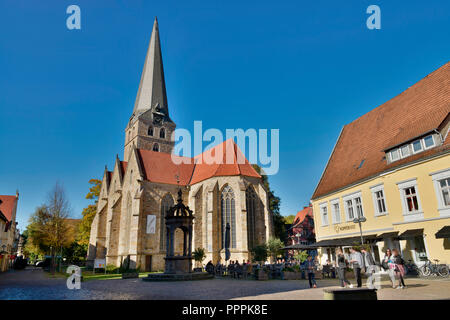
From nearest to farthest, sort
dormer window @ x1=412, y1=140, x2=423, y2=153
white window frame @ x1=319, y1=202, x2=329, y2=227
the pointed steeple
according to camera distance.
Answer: dormer window @ x1=412, y1=140, x2=423, y2=153, white window frame @ x1=319, y1=202, x2=329, y2=227, the pointed steeple

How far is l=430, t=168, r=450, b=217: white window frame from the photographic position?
13.9m

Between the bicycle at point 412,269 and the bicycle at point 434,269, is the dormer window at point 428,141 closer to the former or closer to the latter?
the bicycle at point 434,269

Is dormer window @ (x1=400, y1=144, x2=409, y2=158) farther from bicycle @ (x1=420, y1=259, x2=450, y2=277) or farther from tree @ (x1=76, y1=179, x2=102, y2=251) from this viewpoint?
tree @ (x1=76, y1=179, x2=102, y2=251)

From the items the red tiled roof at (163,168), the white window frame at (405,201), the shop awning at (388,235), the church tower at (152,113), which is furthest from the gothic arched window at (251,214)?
the church tower at (152,113)

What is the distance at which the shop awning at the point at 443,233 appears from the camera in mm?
12829

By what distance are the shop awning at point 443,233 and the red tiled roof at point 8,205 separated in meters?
45.6

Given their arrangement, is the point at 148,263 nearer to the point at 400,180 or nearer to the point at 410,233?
the point at 410,233

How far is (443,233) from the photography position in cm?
1304

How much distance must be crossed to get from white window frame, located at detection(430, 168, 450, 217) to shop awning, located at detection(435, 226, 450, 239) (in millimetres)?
818

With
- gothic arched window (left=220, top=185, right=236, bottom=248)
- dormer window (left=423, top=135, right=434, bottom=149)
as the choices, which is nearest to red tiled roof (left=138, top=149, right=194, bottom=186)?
gothic arched window (left=220, top=185, right=236, bottom=248)

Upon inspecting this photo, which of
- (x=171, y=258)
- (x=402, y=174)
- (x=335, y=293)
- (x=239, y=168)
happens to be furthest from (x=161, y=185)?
(x=335, y=293)

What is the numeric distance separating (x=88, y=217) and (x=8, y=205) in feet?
33.4

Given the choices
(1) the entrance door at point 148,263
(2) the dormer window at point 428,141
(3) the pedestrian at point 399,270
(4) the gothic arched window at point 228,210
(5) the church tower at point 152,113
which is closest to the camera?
(3) the pedestrian at point 399,270

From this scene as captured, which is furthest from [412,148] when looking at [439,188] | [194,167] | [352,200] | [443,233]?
[194,167]
